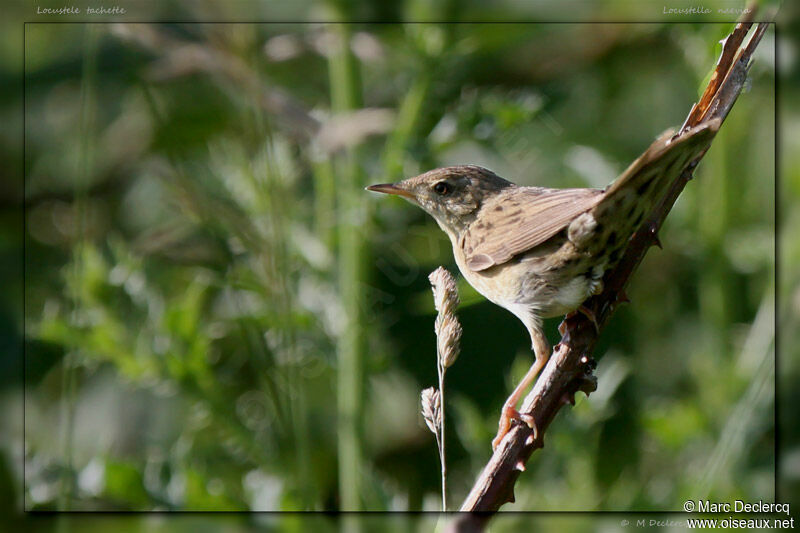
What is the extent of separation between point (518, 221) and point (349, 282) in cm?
56

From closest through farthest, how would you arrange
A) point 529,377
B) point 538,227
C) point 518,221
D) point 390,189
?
point 529,377
point 538,227
point 518,221
point 390,189

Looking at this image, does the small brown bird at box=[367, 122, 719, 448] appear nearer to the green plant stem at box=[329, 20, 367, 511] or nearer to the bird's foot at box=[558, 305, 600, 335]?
the bird's foot at box=[558, 305, 600, 335]

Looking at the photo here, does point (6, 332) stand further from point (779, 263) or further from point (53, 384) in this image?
point (779, 263)

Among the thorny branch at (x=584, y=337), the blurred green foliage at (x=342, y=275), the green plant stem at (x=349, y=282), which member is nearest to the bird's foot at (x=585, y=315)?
the thorny branch at (x=584, y=337)

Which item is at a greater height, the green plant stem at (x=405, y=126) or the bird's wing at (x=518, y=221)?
the green plant stem at (x=405, y=126)

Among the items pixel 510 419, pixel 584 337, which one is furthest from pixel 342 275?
pixel 584 337

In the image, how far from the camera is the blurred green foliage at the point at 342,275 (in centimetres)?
224

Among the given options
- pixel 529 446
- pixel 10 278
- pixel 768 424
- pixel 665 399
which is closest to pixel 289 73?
pixel 10 278

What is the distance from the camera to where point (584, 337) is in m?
1.50

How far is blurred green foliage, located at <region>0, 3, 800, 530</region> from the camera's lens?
224 centimetres

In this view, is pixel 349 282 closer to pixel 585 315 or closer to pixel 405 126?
pixel 405 126

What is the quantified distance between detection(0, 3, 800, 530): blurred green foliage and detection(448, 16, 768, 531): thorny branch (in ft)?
0.21

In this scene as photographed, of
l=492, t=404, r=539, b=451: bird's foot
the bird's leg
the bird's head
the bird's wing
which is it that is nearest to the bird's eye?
the bird's head

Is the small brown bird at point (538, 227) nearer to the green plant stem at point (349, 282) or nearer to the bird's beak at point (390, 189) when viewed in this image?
the bird's beak at point (390, 189)
